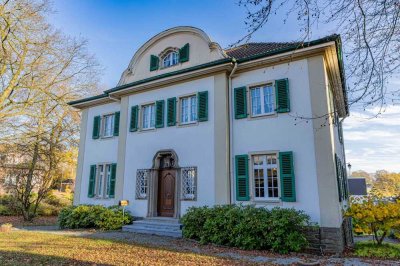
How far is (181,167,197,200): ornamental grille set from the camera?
11406mm

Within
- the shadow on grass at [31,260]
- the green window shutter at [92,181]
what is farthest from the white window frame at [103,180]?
the shadow on grass at [31,260]

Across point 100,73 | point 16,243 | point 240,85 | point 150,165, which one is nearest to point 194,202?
point 150,165

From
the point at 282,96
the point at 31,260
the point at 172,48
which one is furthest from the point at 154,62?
the point at 31,260

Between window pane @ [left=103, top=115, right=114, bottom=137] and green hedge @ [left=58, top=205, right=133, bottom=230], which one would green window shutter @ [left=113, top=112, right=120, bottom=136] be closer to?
window pane @ [left=103, top=115, right=114, bottom=137]

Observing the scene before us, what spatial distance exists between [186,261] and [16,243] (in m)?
5.91

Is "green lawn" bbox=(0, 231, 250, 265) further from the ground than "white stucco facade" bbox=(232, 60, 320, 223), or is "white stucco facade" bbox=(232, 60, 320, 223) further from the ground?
"white stucco facade" bbox=(232, 60, 320, 223)

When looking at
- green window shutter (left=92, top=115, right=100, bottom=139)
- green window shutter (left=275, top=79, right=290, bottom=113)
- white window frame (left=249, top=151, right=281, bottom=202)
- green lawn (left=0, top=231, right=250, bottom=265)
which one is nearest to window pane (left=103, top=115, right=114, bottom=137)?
green window shutter (left=92, top=115, right=100, bottom=139)

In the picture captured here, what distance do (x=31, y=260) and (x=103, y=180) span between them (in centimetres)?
809

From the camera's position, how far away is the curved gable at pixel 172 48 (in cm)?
1224

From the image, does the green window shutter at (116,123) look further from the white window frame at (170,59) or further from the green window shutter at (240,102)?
the green window shutter at (240,102)

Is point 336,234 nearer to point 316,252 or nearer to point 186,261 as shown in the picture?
point 316,252

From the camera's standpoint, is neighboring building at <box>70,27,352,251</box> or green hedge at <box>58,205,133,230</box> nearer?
neighboring building at <box>70,27,352,251</box>

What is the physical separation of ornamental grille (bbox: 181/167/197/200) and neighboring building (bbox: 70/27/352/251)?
0.05 m

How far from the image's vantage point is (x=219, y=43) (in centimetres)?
1215
